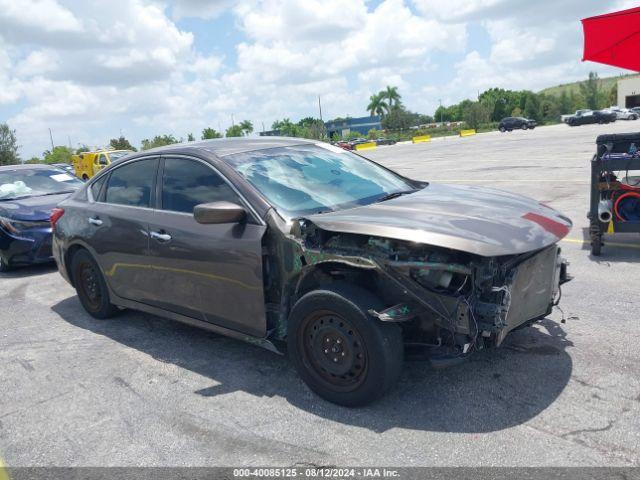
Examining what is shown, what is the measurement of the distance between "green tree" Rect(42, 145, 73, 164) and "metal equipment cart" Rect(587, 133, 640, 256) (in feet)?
173

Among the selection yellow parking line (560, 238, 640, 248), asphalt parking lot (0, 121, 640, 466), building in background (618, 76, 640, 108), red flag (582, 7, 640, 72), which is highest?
building in background (618, 76, 640, 108)

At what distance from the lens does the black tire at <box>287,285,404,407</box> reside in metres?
3.12

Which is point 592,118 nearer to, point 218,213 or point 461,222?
point 461,222

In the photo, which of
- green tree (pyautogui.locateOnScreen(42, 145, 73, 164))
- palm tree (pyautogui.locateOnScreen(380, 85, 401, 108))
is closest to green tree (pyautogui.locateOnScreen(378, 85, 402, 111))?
palm tree (pyautogui.locateOnScreen(380, 85, 401, 108))

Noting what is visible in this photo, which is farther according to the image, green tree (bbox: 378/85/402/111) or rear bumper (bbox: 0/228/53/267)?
green tree (bbox: 378/85/402/111)

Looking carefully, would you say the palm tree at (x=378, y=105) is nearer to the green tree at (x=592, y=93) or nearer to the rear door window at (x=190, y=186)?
the green tree at (x=592, y=93)

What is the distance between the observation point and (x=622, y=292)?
4.95m

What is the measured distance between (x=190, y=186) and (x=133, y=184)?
2.71 ft

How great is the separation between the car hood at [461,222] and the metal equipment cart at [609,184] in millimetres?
2504

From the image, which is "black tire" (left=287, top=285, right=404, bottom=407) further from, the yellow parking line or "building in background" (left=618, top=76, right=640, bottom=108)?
"building in background" (left=618, top=76, right=640, bottom=108)

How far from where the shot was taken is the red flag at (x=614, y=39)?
7023 mm

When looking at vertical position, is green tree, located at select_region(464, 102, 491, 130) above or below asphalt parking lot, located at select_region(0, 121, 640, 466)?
above

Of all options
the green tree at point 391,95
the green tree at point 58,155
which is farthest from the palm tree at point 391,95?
the green tree at point 58,155

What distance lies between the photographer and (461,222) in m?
3.27
